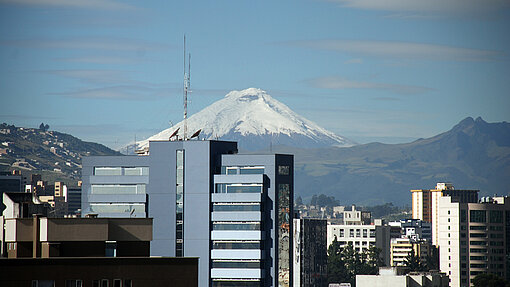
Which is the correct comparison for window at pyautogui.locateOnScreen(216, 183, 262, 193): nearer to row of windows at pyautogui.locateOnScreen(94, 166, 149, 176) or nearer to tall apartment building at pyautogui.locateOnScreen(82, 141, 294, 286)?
tall apartment building at pyautogui.locateOnScreen(82, 141, 294, 286)

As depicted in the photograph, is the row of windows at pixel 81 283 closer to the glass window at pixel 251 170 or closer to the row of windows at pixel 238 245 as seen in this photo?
the row of windows at pixel 238 245

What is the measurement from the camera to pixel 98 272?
175 ft

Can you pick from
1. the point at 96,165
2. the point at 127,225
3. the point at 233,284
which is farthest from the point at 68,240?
the point at 96,165

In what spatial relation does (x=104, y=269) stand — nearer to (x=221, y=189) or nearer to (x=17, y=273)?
(x=17, y=273)

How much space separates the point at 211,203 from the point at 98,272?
384 feet

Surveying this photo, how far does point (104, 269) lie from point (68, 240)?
4642 mm

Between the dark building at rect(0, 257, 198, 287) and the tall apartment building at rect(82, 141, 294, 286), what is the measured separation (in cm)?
10966

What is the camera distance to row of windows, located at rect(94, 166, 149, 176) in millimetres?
175500

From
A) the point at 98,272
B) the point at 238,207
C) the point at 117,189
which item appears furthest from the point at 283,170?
the point at 98,272

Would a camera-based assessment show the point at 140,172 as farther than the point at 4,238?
Yes

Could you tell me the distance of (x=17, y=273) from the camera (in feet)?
170

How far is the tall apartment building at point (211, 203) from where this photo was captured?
166 meters

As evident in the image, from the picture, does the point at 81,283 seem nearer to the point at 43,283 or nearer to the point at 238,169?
the point at 43,283

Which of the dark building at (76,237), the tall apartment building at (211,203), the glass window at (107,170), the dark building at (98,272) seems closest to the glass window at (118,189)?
the tall apartment building at (211,203)
